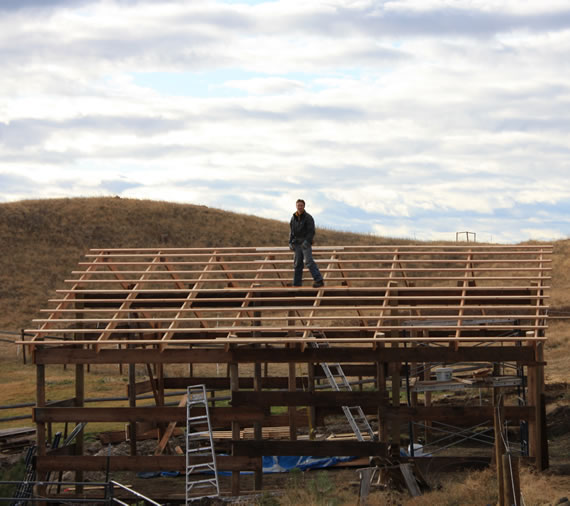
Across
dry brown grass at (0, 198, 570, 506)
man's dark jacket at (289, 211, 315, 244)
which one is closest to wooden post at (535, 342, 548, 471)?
man's dark jacket at (289, 211, 315, 244)

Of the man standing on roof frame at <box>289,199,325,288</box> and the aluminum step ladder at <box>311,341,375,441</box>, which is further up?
the man standing on roof frame at <box>289,199,325,288</box>

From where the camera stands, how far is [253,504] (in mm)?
16219

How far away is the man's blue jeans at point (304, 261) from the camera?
820 inches

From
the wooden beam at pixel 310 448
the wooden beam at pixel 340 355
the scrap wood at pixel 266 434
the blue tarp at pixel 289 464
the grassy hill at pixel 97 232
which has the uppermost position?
the grassy hill at pixel 97 232

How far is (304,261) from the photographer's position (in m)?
21.4

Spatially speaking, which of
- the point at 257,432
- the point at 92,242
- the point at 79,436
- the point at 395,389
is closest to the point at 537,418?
the point at 395,389

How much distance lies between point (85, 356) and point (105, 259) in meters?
5.50

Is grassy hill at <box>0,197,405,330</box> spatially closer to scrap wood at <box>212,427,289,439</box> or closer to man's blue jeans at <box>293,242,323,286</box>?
scrap wood at <box>212,427,289,439</box>

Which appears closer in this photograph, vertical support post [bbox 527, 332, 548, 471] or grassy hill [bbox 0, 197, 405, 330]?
vertical support post [bbox 527, 332, 548, 471]

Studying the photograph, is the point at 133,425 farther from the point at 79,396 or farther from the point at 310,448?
the point at 310,448

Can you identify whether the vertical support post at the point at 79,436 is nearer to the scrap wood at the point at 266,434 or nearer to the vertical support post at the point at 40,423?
the vertical support post at the point at 40,423

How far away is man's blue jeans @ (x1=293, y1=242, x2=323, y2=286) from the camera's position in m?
20.8

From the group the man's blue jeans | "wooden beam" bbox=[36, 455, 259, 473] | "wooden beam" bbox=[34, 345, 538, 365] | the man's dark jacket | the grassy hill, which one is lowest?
"wooden beam" bbox=[36, 455, 259, 473]

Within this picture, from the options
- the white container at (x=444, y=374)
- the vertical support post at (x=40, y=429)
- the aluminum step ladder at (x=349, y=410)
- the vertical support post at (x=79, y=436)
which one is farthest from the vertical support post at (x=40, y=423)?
the white container at (x=444, y=374)
